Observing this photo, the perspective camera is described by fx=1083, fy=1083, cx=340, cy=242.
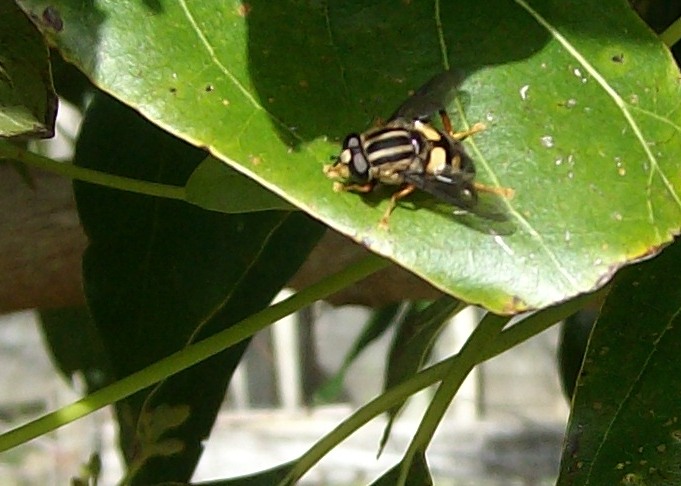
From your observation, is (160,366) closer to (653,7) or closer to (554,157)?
(554,157)

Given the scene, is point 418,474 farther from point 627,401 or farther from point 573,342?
point 573,342

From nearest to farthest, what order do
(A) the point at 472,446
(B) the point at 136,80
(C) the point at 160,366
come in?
(B) the point at 136,80, (C) the point at 160,366, (A) the point at 472,446

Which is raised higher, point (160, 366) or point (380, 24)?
point (380, 24)

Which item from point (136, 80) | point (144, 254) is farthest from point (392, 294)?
point (136, 80)

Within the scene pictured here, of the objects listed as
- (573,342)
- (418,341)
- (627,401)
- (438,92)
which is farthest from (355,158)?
(573,342)

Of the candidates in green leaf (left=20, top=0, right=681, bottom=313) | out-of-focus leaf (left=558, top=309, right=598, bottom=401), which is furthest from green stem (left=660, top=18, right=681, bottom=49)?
out-of-focus leaf (left=558, top=309, right=598, bottom=401)

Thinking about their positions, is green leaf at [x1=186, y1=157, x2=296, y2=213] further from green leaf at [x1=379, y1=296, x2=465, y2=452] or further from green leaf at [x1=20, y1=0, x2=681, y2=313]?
green leaf at [x1=379, y1=296, x2=465, y2=452]
